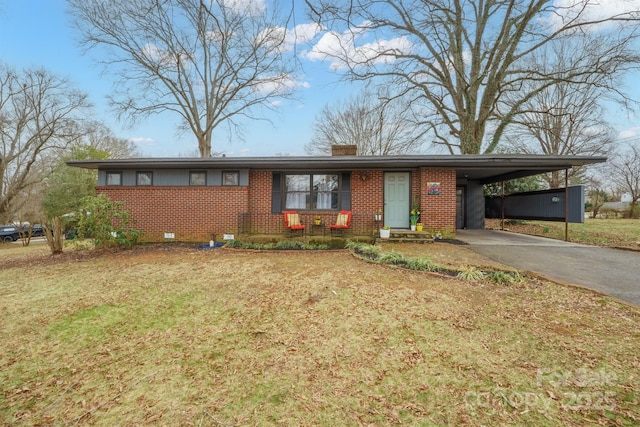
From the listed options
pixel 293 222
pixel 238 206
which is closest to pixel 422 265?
pixel 293 222

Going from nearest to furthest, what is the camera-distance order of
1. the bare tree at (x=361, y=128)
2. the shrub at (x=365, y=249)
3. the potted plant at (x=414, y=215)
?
1. the shrub at (x=365, y=249)
2. the potted plant at (x=414, y=215)
3. the bare tree at (x=361, y=128)

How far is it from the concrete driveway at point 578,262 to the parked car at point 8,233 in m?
26.2

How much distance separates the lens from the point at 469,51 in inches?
627

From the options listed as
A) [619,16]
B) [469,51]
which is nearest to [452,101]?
[469,51]

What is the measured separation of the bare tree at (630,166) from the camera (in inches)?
905

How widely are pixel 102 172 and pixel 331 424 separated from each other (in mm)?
11097

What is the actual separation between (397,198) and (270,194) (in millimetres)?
4405

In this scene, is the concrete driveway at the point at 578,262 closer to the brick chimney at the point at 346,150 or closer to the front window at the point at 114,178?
the brick chimney at the point at 346,150

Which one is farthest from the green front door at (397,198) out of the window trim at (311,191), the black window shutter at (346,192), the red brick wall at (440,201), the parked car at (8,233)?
the parked car at (8,233)

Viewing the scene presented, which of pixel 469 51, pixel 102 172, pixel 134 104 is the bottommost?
pixel 102 172

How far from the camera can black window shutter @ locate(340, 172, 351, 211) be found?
30.8 ft

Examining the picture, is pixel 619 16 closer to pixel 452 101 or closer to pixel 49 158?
pixel 452 101

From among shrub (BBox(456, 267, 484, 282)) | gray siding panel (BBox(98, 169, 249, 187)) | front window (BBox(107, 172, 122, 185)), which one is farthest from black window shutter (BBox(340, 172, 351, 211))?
front window (BBox(107, 172, 122, 185))

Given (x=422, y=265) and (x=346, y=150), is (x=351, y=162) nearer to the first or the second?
(x=346, y=150)
